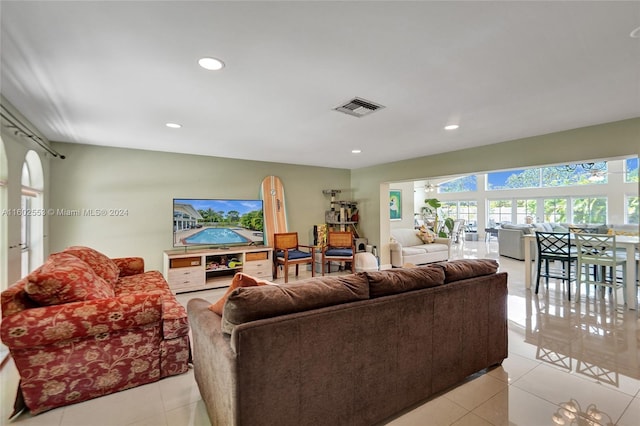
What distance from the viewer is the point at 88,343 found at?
203 centimetres

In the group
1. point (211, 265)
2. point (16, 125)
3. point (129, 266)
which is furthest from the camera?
point (211, 265)

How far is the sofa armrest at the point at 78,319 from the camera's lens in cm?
184

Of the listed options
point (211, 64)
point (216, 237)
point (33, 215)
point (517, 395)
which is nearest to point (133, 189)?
point (33, 215)

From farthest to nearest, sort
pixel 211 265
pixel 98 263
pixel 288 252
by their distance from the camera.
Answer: pixel 288 252 → pixel 211 265 → pixel 98 263

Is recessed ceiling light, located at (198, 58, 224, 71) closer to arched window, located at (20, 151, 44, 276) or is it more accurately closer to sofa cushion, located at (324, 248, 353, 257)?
arched window, located at (20, 151, 44, 276)

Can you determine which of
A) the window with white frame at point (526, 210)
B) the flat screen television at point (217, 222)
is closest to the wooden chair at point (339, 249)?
the flat screen television at point (217, 222)

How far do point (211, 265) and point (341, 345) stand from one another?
12.7 feet

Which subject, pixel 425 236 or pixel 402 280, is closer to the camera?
pixel 402 280

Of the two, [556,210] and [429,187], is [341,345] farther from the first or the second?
[429,187]

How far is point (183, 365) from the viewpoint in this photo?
92.5 inches

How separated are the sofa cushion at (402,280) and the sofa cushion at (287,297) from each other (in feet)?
0.21

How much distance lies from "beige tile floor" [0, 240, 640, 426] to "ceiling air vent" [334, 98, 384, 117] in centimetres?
243

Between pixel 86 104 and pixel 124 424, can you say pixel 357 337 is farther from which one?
pixel 86 104

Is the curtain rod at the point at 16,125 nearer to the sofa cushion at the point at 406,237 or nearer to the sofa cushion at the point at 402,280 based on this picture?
the sofa cushion at the point at 402,280
